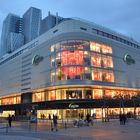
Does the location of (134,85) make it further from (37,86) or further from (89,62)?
(37,86)

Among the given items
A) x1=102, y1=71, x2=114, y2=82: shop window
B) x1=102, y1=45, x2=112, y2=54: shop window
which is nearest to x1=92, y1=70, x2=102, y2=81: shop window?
x1=102, y1=71, x2=114, y2=82: shop window

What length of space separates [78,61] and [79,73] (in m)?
3.81

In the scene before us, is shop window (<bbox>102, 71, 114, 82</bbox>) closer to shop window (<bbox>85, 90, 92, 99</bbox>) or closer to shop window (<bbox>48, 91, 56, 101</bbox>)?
shop window (<bbox>85, 90, 92, 99</bbox>)

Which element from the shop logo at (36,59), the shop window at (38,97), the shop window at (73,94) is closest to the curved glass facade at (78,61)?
the shop window at (73,94)

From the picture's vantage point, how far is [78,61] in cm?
8056

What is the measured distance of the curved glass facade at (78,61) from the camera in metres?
79.8

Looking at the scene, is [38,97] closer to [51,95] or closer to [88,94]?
[51,95]

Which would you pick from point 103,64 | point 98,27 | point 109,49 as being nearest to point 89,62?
point 103,64

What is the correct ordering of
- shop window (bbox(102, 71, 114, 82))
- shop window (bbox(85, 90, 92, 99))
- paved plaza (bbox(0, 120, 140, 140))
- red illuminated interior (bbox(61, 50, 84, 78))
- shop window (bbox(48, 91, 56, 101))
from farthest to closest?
shop window (bbox(102, 71, 114, 82)) < shop window (bbox(48, 91, 56, 101)) < shop window (bbox(85, 90, 92, 99)) < red illuminated interior (bbox(61, 50, 84, 78)) < paved plaza (bbox(0, 120, 140, 140))

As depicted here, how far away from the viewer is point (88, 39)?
8481 cm

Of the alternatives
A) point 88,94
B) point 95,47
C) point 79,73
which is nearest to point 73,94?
point 88,94

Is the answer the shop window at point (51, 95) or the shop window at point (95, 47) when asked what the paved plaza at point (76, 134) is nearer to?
the shop window at point (51, 95)

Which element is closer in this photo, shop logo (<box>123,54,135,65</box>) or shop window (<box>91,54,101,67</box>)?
shop window (<box>91,54,101,67</box>)

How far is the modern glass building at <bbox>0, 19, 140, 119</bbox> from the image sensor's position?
261 ft
